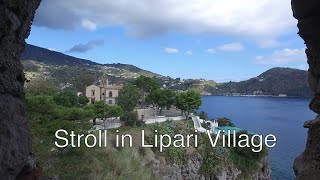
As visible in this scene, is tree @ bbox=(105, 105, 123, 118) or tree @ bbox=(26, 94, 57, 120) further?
tree @ bbox=(105, 105, 123, 118)

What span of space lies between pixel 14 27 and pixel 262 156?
1454 inches

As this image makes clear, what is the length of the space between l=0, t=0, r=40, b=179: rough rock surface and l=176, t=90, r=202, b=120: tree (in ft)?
156

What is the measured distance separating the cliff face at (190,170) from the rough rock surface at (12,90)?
90.8 feet

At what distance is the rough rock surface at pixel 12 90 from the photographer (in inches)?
186

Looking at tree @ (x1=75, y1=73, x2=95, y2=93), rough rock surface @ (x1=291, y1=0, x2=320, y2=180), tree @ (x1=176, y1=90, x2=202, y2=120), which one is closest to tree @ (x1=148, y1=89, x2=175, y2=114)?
tree @ (x1=176, y1=90, x2=202, y2=120)

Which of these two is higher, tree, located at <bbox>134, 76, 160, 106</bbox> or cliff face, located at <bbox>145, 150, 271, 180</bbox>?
tree, located at <bbox>134, 76, 160, 106</bbox>

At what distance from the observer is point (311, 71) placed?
7.29 metres

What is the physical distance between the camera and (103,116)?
41.3 meters

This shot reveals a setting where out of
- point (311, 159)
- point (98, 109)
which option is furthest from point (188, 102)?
point (311, 159)

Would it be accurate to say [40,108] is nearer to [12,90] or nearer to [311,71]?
[12,90]

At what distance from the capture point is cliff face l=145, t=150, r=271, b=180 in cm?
3378

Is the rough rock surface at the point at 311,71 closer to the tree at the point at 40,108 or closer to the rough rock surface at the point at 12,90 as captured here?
the rough rock surface at the point at 12,90

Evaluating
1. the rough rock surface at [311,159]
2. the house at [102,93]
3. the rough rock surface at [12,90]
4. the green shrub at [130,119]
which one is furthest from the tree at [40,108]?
the house at [102,93]

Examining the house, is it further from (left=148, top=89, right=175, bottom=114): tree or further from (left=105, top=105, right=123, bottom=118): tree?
(left=105, top=105, right=123, bottom=118): tree
